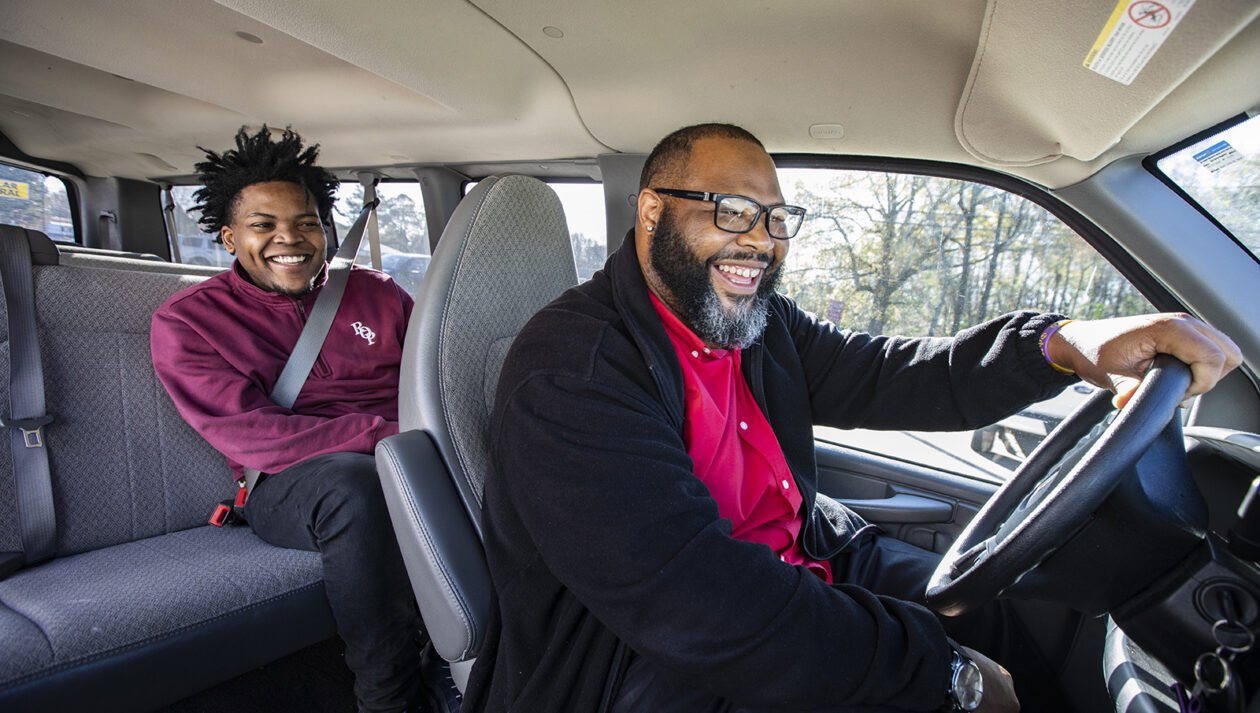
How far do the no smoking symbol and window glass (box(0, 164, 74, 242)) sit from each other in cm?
400

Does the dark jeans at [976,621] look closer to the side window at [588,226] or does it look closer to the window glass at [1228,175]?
the window glass at [1228,175]

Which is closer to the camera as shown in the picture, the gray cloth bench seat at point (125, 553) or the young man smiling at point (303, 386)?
the gray cloth bench seat at point (125, 553)

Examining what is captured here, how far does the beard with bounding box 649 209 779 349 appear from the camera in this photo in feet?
4.29

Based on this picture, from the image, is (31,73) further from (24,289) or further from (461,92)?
(461,92)

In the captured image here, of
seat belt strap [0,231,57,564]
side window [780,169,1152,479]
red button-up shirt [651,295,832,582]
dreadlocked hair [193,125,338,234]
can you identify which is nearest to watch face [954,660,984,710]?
red button-up shirt [651,295,832,582]

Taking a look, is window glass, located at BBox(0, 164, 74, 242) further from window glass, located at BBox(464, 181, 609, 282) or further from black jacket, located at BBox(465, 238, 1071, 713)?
black jacket, located at BBox(465, 238, 1071, 713)

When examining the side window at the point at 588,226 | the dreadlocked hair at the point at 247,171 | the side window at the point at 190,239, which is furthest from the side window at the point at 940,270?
the side window at the point at 190,239

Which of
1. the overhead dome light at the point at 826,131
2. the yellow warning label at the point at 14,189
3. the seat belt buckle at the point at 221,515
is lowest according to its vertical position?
the seat belt buckle at the point at 221,515

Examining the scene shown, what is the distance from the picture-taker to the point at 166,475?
183 centimetres

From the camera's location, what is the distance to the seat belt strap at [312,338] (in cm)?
189

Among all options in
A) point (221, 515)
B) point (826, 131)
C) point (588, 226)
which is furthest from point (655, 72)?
point (221, 515)

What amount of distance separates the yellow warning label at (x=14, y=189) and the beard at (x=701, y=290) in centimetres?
352

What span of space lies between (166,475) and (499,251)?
128 centimetres

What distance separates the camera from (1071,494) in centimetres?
85
